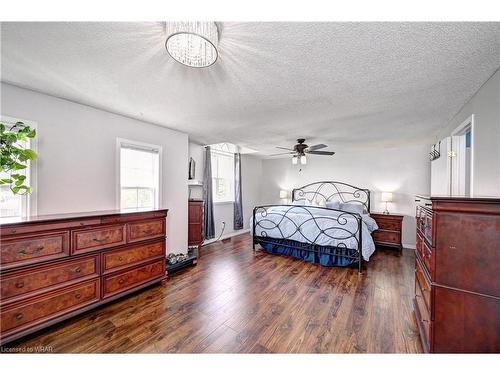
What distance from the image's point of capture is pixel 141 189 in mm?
3186

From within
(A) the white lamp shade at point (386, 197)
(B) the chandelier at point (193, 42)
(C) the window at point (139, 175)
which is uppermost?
(B) the chandelier at point (193, 42)

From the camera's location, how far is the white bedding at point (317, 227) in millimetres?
3381

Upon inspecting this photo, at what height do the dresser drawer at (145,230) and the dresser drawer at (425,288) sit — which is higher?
the dresser drawer at (145,230)

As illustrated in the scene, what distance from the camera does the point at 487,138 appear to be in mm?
1805

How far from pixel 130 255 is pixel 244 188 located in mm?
4205

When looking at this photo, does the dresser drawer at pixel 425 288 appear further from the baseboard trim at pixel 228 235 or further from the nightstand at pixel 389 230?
the baseboard trim at pixel 228 235

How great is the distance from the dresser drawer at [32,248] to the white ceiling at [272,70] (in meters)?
1.49

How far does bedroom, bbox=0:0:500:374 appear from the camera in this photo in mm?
1292

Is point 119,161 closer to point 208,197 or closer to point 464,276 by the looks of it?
point 208,197

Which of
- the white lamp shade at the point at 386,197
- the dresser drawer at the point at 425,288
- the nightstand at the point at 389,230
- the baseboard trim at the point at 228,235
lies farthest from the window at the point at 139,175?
the white lamp shade at the point at 386,197

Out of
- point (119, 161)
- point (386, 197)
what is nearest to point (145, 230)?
point (119, 161)
